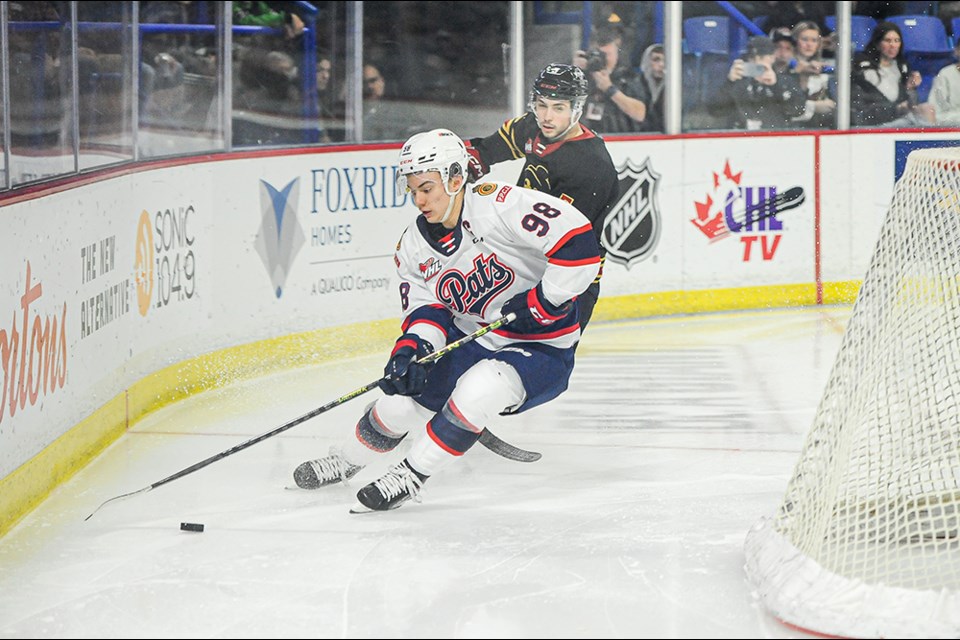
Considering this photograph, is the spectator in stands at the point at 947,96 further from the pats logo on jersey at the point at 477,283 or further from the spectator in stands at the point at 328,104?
the pats logo on jersey at the point at 477,283

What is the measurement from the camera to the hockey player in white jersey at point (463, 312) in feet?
11.7

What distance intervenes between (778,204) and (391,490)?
4.01 meters

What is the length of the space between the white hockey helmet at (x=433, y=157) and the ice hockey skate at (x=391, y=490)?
0.64 meters

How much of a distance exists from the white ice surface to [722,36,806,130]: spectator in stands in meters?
2.34

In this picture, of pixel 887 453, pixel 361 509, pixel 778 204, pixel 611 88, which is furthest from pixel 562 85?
pixel 778 204

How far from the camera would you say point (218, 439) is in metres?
4.43

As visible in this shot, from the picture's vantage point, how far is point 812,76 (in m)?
7.31

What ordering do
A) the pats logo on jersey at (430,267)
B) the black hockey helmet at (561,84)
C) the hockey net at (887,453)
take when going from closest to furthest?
the hockey net at (887,453) → the pats logo on jersey at (430,267) → the black hockey helmet at (561,84)

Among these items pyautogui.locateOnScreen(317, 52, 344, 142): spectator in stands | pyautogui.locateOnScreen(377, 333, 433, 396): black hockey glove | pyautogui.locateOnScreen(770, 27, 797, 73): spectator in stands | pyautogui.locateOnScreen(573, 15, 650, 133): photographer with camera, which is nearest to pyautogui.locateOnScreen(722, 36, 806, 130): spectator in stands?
pyautogui.locateOnScreen(770, 27, 797, 73): spectator in stands

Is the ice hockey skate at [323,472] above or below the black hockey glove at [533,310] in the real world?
below

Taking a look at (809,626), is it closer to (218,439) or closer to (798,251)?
(218,439)

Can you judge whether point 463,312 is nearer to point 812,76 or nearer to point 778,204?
point 778,204

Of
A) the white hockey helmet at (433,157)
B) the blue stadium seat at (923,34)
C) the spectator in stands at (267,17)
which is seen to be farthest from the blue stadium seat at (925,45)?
the white hockey helmet at (433,157)

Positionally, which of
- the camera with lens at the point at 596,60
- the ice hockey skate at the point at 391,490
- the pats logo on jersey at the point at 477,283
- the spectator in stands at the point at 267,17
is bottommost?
the ice hockey skate at the point at 391,490
